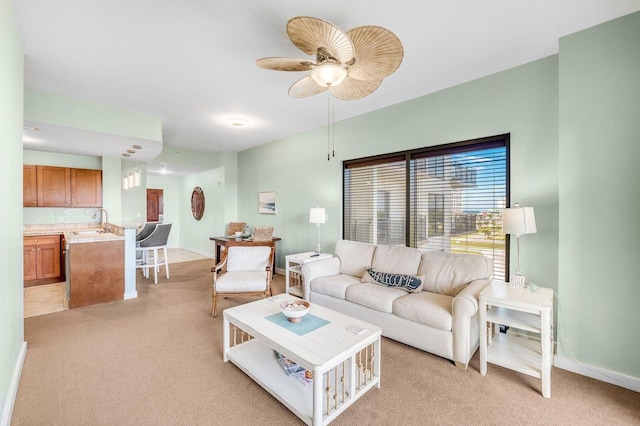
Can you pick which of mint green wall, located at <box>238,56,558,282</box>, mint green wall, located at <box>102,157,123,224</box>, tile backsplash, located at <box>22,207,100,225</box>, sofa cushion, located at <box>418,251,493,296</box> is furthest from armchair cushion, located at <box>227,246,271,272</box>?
tile backsplash, located at <box>22,207,100,225</box>

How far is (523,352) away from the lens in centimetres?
236

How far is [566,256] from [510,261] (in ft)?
1.85

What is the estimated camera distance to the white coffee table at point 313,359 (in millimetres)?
1708

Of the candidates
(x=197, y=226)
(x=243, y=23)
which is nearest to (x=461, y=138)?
(x=243, y=23)

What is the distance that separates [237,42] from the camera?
2.43 meters

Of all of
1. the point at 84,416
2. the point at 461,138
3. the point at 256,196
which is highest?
the point at 461,138

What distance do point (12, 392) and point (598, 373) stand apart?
429 centimetres

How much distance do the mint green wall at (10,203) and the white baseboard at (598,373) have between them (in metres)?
3.95

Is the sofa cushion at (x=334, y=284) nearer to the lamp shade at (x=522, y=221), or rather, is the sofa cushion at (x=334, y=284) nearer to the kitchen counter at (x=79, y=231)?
the lamp shade at (x=522, y=221)

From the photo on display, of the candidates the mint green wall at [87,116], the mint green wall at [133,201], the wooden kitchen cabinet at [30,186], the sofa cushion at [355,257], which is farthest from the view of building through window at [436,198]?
the wooden kitchen cabinet at [30,186]

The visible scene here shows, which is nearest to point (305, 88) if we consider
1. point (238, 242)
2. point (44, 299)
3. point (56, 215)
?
point (238, 242)

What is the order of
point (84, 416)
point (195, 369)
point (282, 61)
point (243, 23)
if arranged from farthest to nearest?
point (195, 369), point (243, 23), point (282, 61), point (84, 416)

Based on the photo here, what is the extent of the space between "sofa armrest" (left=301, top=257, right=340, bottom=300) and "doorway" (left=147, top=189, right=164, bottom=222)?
7.17m

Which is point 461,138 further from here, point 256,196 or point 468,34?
point 256,196
